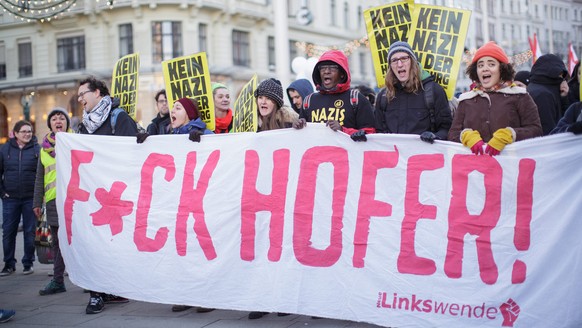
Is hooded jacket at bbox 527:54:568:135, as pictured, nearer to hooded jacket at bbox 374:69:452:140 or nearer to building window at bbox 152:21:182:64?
hooded jacket at bbox 374:69:452:140

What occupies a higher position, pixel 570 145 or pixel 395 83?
pixel 395 83

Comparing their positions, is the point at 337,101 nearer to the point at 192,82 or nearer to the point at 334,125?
the point at 334,125

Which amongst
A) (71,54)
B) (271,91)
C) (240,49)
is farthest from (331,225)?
(71,54)

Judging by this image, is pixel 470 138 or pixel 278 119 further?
pixel 278 119

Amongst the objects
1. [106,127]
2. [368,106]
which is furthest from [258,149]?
[106,127]

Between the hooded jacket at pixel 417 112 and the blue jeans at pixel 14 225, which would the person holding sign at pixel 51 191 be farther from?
the hooded jacket at pixel 417 112

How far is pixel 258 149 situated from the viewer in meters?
5.83

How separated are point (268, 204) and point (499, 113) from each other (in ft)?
6.14

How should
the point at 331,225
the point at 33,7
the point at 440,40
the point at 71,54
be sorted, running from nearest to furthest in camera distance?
the point at 331,225
the point at 440,40
the point at 33,7
the point at 71,54

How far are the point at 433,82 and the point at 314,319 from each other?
A: 207cm

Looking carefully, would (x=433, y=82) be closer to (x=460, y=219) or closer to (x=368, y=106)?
(x=368, y=106)

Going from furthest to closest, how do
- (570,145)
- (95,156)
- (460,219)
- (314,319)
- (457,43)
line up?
(95,156)
(457,43)
(314,319)
(460,219)
(570,145)

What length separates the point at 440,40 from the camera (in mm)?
6234

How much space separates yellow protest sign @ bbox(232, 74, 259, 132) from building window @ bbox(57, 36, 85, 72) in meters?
30.3
